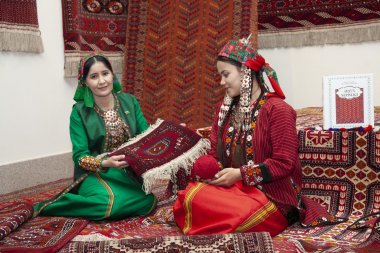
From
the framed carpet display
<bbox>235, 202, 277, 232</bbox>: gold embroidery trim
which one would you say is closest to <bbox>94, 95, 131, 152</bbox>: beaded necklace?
<bbox>235, 202, 277, 232</bbox>: gold embroidery trim

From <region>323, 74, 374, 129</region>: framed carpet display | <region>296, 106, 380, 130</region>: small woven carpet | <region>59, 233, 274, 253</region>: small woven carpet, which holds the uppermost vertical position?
<region>323, 74, 374, 129</region>: framed carpet display

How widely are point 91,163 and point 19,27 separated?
1.61 metres

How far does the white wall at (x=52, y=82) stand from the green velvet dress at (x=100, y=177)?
50.4 inches

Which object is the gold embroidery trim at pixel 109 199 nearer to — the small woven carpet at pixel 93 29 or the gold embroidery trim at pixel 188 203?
the gold embroidery trim at pixel 188 203

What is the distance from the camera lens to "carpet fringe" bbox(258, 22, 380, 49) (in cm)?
445

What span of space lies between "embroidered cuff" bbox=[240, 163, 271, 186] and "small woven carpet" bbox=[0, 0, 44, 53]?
2252 mm

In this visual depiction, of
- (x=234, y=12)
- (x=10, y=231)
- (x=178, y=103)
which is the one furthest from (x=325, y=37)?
(x=10, y=231)

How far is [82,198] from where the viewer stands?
2.80 m

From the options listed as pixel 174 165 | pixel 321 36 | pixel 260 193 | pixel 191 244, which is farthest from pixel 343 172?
pixel 321 36

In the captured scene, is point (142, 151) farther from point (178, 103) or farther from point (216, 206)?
point (178, 103)

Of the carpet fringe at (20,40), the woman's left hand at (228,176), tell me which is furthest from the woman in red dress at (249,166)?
the carpet fringe at (20,40)

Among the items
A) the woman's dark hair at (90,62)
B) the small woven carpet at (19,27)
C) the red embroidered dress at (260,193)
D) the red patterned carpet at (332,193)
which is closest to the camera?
the red embroidered dress at (260,193)

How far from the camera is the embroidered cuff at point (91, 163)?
2819mm

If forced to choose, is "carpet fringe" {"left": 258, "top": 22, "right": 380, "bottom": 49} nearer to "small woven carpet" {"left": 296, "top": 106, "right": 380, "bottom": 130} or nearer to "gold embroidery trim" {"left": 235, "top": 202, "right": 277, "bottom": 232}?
"small woven carpet" {"left": 296, "top": 106, "right": 380, "bottom": 130}
